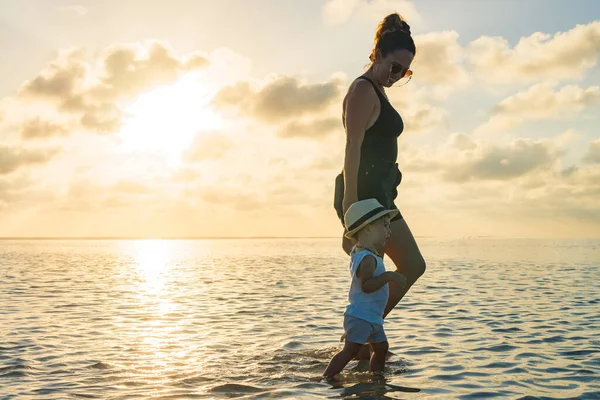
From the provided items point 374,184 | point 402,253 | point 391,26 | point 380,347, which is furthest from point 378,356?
point 391,26

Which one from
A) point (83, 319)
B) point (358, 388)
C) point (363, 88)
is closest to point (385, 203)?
point (363, 88)

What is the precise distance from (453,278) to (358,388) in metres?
15.3

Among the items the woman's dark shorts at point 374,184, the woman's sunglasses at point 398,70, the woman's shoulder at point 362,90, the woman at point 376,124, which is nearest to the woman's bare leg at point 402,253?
the woman at point 376,124

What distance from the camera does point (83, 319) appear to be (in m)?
10.5

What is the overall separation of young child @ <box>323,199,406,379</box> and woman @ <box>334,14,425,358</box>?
27 cm

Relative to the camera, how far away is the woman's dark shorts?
19.3 ft

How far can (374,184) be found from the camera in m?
5.89

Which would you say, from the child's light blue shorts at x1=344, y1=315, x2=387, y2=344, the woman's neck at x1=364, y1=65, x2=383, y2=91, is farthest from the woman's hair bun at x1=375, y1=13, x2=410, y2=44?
the child's light blue shorts at x1=344, y1=315, x2=387, y2=344

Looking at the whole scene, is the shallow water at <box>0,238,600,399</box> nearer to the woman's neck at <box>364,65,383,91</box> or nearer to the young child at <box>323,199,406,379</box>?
the young child at <box>323,199,406,379</box>

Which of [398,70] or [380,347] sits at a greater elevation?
[398,70]

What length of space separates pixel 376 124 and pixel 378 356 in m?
2.15

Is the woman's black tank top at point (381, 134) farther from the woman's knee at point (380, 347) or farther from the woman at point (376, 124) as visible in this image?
the woman's knee at point (380, 347)

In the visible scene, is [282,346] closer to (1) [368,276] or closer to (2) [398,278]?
(1) [368,276]

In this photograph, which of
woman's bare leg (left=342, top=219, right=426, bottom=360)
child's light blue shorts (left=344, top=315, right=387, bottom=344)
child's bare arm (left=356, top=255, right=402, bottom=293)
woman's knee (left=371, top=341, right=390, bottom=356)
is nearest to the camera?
child's bare arm (left=356, top=255, right=402, bottom=293)
